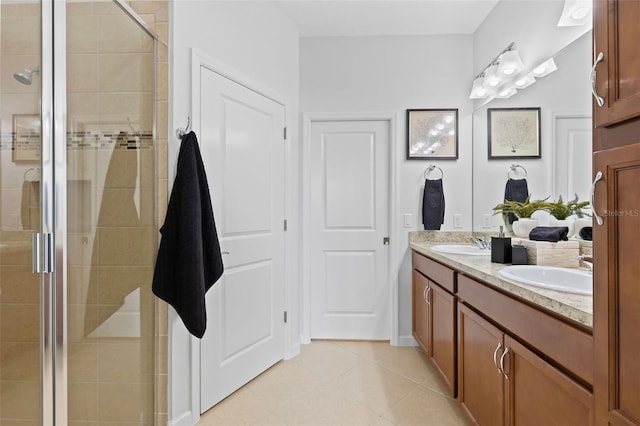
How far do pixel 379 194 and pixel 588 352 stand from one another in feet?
7.21

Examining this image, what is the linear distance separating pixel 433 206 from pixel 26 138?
264 centimetres

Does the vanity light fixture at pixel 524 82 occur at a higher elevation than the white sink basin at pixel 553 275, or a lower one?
higher

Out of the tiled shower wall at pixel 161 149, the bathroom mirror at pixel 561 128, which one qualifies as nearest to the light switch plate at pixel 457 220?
the bathroom mirror at pixel 561 128

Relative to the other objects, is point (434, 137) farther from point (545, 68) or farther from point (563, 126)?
point (563, 126)

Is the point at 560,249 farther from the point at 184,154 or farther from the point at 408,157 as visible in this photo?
the point at 184,154

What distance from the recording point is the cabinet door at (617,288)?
0.70m

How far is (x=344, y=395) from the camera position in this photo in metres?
2.11

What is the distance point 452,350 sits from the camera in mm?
1899

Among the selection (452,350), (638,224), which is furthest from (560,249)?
(638,224)

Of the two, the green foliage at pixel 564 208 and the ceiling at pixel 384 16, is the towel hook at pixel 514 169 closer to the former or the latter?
the green foliage at pixel 564 208

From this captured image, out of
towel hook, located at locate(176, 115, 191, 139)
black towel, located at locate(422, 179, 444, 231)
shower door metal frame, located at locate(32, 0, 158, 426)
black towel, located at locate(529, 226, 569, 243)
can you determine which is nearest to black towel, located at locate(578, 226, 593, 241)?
black towel, located at locate(529, 226, 569, 243)

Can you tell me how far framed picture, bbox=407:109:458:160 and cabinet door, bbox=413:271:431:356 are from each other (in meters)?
1.05

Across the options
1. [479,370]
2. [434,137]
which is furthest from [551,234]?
[434,137]

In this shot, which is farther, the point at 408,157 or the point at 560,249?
the point at 408,157
